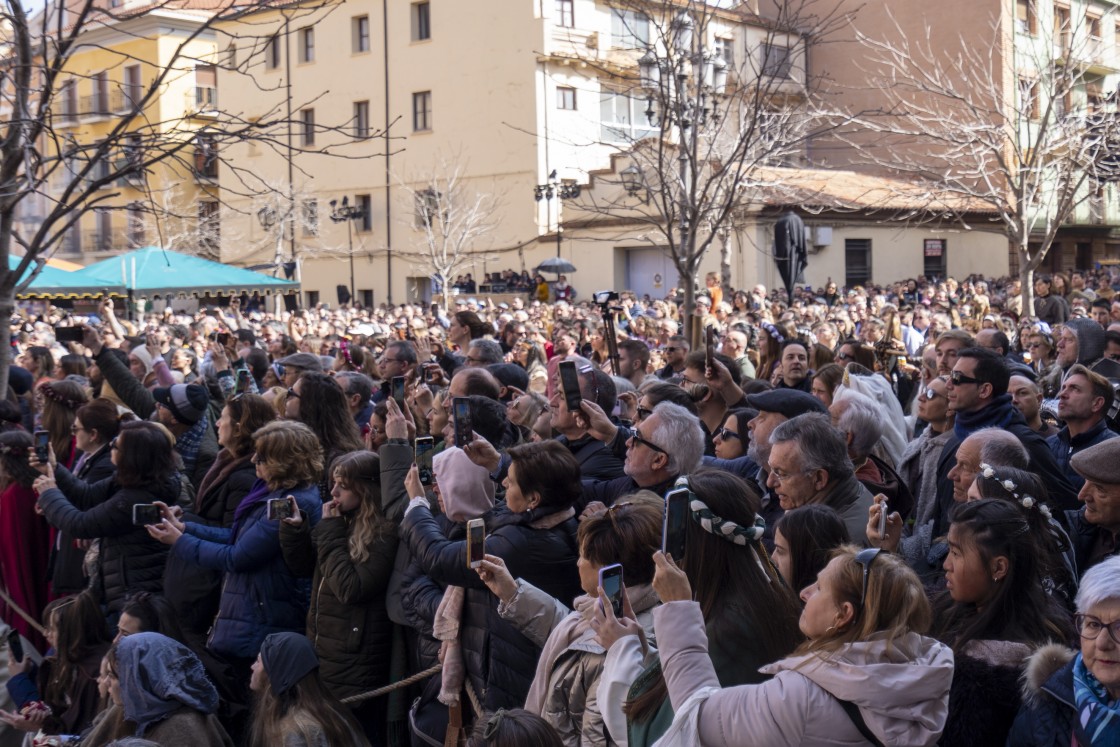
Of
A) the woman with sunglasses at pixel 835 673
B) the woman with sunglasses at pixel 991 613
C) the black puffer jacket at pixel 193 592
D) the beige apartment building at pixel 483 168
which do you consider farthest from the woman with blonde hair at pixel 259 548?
the beige apartment building at pixel 483 168

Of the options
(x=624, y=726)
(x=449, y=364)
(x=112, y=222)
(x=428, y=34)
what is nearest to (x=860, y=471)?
(x=624, y=726)

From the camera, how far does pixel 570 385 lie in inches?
204

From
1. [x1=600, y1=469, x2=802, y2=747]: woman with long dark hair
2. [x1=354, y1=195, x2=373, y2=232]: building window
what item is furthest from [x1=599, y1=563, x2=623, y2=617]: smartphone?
[x1=354, y1=195, x2=373, y2=232]: building window

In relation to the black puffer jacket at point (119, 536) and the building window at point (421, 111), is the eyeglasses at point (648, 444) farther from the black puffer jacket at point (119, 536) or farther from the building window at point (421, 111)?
the building window at point (421, 111)

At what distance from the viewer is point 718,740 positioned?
2668 mm

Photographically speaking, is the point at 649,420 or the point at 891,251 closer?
the point at 649,420

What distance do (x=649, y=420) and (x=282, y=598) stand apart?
6.00 feet

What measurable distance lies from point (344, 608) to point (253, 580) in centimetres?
48

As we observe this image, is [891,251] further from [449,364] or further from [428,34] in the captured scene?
[449,364]

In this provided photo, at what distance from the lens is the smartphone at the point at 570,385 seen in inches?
203

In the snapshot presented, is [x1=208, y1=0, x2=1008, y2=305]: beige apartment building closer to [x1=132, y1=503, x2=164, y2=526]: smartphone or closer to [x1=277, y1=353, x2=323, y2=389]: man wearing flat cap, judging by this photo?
[x1=277, y1=353, x2=323, y2=389]: man wearing flat cap

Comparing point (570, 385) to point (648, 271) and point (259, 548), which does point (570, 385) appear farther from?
point (648, 271)

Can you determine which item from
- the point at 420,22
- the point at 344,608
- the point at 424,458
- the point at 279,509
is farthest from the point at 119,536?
the point at 420,22

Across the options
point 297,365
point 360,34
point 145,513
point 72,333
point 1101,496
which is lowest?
point 145,513
